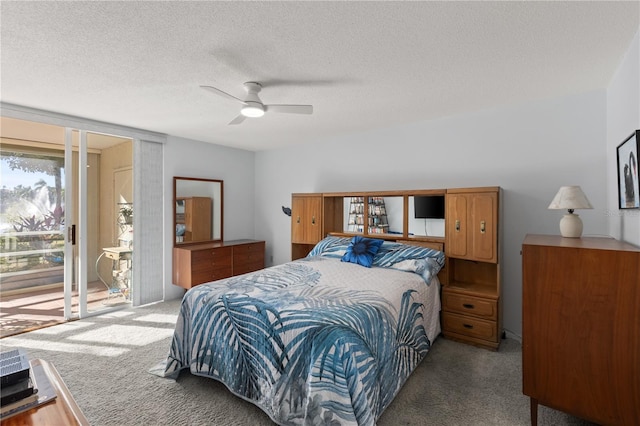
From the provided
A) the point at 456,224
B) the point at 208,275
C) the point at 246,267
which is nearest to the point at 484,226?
the point at 456,224

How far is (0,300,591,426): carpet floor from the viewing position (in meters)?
1.97

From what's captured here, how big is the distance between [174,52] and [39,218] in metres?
2.93

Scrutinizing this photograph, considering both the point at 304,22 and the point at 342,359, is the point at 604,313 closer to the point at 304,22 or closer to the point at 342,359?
the point at 342,359

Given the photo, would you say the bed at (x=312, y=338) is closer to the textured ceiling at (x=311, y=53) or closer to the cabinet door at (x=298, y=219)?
the cabinet door at (x=298, y=219)

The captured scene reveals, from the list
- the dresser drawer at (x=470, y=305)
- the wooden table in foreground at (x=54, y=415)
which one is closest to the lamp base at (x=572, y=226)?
the dresser drawer at (x=470, y=305)

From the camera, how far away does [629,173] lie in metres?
1.93

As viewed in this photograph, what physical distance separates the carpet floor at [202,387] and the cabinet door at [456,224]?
3.03 feet

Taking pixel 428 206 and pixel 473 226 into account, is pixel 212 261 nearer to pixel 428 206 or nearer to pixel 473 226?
pixel 428 206

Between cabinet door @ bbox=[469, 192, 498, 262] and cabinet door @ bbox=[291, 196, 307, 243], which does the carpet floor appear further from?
cabinet door @ bbox=[291, 196, 307, 243]

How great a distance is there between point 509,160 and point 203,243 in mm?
4296

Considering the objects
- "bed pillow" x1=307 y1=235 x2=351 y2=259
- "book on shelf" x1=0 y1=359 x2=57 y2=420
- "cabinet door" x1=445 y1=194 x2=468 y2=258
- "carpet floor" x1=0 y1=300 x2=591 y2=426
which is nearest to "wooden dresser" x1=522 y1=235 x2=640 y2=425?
"carpet floor" x1=0 y1=300 x2=591 y2=426

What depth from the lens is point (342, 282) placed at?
106 inches

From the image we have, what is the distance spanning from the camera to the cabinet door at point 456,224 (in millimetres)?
3072

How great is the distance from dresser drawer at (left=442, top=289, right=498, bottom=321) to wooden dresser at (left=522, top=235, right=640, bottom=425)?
1060 millimetres
